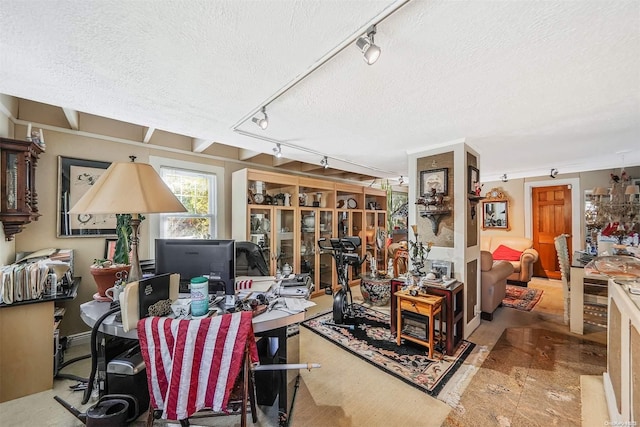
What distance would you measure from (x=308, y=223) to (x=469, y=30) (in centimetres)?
350

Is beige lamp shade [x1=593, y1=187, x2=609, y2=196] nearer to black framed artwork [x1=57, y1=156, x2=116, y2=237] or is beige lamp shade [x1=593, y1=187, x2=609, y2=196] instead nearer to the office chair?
the office chair

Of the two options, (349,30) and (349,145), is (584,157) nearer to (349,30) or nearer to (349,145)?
(349,145)

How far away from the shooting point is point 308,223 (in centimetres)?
438

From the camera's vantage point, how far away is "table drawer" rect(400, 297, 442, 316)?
233cm

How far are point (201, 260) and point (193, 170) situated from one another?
211 cm

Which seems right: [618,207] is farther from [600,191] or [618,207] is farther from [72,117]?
[72,117]

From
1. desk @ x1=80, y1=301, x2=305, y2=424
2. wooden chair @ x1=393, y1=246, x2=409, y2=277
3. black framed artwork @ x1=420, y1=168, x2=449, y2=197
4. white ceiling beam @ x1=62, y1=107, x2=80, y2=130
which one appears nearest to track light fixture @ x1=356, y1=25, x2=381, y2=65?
desk @ x1=80, y1=301, x2=305, y2=424

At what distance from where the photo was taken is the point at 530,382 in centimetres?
206

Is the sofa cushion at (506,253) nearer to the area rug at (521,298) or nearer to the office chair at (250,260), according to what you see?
the area rug at (521,298)

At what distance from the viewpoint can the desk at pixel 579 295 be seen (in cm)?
284

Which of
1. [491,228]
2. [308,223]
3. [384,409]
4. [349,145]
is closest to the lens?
[384,409]

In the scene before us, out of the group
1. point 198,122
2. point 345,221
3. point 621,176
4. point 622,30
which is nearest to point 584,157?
point 621,176

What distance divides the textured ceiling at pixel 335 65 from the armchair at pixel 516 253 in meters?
2.83

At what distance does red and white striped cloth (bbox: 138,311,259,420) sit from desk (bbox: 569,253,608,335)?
12.3 feet
